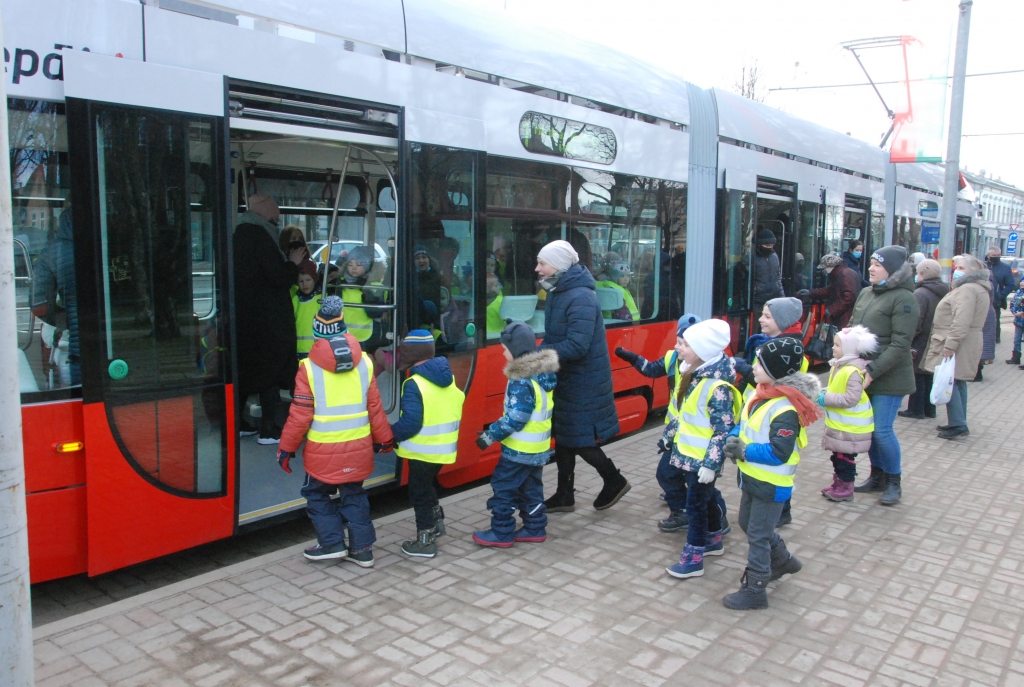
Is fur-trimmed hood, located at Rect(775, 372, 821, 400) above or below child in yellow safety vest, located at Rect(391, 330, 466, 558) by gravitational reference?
above

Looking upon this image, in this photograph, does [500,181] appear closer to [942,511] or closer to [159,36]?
[159,36]

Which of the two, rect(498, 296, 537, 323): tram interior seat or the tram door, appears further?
rect(498, 296, 537, 323): tram interior seat

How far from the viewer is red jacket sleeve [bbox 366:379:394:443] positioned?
164 inches

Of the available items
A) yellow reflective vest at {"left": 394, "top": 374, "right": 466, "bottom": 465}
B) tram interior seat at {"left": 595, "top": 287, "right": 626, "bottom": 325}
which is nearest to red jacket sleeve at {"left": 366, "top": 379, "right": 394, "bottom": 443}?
yellow reflective vest at {"left": 394, "top": 374, "right": 466, "bottom": 465}

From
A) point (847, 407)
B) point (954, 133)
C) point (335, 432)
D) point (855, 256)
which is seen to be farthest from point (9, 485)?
point (954, 133)

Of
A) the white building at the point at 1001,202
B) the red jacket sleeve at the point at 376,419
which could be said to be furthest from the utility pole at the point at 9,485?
the white building at the point at 1001,202

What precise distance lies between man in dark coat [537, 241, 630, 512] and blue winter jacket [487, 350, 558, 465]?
239 millimetres

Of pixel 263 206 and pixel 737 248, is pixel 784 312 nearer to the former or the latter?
pixel 263 206

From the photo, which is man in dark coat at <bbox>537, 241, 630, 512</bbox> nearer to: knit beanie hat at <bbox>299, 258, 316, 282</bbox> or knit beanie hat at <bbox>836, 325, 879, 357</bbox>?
knit beanie hat at <bbox>836, 325, 879, 357</bbox>

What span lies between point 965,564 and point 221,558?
425 centimetres

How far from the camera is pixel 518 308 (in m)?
5.85

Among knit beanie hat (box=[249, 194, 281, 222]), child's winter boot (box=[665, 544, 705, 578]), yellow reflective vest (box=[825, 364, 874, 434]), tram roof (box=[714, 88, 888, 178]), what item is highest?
tram roof (box=[714, 88, 888, 178])

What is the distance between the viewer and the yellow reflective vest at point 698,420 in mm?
4094

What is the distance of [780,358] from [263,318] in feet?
11.8
